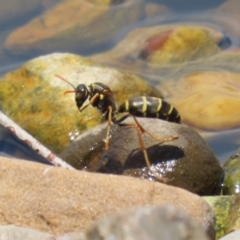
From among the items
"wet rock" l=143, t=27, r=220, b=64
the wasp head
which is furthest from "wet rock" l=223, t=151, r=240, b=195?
"wet rock" l=143, t=27, r=220, b=64

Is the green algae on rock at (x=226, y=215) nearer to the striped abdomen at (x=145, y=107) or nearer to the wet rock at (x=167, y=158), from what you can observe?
the wet rock at (x=167, y=158)

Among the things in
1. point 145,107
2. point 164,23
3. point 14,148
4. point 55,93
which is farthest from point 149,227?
point 164,23

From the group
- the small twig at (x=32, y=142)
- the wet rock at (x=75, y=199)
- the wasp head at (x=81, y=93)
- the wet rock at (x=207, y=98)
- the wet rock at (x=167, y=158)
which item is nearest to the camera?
the wet rock at (x=75, y=199)

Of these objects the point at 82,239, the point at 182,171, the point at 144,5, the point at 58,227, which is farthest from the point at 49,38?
the point at 82,239

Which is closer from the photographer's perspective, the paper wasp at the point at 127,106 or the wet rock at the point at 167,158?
the wet rock at the point at 167,158

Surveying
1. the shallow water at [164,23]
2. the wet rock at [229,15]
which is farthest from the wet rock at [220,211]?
the wet rock at [229,15]

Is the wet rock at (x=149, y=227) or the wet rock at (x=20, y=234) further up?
the wet rock at (x=149, y=227)

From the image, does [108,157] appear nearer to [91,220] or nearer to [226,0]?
[91,220]
